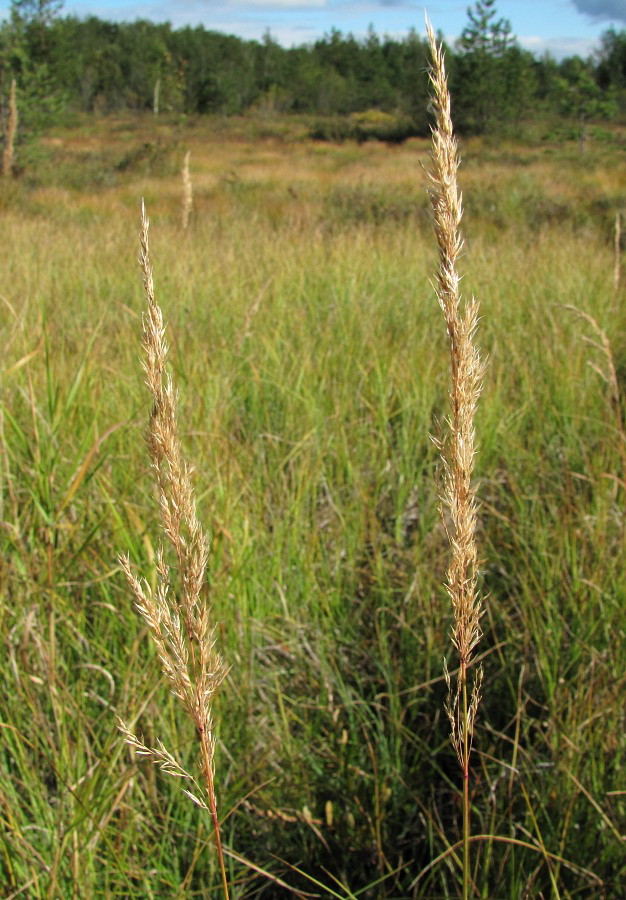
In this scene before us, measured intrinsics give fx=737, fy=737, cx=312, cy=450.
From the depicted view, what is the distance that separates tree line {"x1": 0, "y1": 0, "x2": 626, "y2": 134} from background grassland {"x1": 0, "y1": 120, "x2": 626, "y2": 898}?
14687mm

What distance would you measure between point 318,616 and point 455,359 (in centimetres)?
133

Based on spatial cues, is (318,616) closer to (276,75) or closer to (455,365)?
(455,365)

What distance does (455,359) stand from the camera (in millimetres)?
550

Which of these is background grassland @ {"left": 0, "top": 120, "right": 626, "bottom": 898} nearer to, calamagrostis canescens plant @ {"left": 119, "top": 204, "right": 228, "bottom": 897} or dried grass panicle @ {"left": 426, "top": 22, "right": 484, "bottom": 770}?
dried grass panicle @ {"left": 426, "top": 22, "right": 484, "bottom": 770}

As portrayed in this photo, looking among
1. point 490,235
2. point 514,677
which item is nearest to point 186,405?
point 514,677

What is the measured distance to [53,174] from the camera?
57.1ft

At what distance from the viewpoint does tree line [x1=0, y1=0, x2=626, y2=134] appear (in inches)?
1319

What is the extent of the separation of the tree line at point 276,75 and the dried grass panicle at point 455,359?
53.9ft

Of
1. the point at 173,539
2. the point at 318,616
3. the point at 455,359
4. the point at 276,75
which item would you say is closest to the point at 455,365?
the point at 455,359

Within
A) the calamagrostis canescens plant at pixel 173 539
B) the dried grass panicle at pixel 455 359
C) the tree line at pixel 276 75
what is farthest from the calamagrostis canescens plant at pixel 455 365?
the tree line at pixel 276 75

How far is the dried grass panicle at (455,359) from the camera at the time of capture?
54 centimetres

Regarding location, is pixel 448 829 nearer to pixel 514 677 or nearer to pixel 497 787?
pixel 497 787

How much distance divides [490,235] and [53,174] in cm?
1299

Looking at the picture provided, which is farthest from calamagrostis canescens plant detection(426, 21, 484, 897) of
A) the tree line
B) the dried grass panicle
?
the tree line
